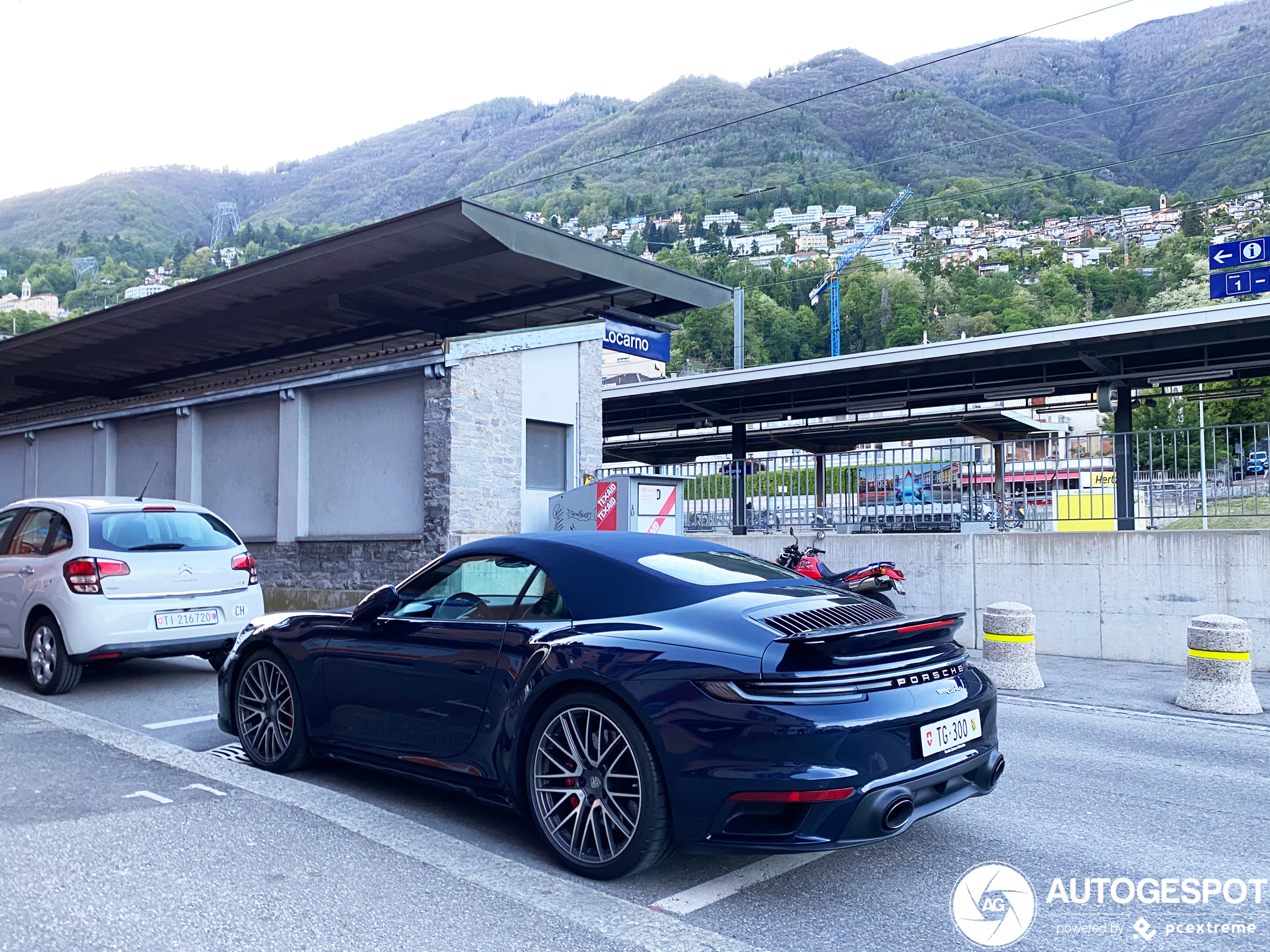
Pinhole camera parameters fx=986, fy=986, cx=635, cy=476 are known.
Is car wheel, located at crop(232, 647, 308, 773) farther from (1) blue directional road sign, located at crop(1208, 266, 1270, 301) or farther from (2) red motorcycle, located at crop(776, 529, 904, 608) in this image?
(1) blue directional road sign, located at crop(1208, 266, 1270, 301)

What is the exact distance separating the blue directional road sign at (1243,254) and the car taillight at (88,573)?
1710cm

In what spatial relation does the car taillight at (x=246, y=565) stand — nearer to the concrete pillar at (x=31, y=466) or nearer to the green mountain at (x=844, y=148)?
the concrete pillar at (x=31, y=466)

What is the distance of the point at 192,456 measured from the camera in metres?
17.8

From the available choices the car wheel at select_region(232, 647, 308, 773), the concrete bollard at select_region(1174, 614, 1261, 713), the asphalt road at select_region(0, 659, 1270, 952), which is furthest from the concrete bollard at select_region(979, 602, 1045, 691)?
the car wheel at select_region(232, 647, 308, 773)

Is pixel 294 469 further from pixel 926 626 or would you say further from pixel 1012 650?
→ pixel 926 626

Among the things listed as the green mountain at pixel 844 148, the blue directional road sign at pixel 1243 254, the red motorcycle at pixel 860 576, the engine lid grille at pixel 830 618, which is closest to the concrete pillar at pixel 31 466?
the red motorcycle at pixel 860 576

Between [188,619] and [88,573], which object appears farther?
[188,619]

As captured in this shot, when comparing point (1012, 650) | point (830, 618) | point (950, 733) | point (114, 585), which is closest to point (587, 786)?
point (830, 618)

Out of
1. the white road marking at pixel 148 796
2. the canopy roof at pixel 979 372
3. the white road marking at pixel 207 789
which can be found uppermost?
the canopy roof at pixel 979 372

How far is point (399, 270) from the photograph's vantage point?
531 inches

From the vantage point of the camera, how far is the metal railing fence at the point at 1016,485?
10430 millimetres

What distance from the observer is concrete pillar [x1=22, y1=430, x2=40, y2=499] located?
22.2 metres

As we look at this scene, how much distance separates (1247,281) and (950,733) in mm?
15910

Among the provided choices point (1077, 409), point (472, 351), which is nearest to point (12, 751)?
point (472, 351)
